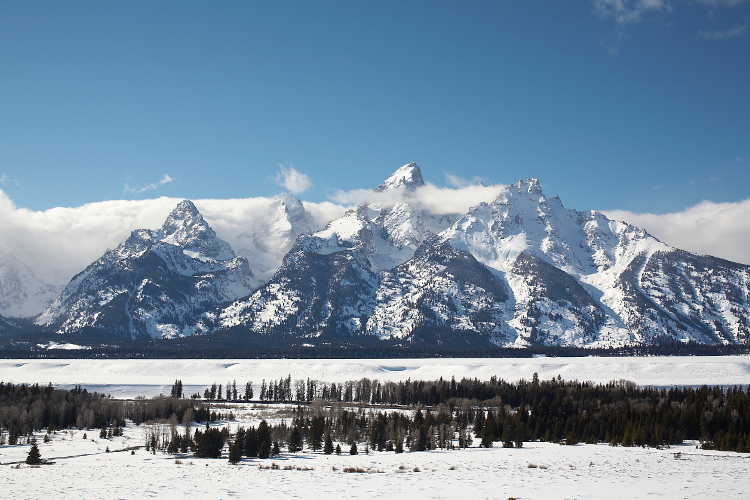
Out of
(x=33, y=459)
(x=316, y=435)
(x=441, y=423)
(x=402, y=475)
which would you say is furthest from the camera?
(x=441, y=423)

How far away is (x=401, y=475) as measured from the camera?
7081 centimetres

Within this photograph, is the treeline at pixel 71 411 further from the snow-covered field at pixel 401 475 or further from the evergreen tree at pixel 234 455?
the evergreen tree at pixel 234 455

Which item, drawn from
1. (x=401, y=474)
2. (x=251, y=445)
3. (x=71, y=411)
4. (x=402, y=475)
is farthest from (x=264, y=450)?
(x=71, y=411)

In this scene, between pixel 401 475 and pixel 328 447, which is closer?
pixel 401 475

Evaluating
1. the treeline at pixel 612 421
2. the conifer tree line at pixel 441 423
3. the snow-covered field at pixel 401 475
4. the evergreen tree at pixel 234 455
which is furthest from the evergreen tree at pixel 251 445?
the treeline at pixel 612 421

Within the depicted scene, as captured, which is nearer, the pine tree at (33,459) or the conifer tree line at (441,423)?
the pine tree at (33,459)

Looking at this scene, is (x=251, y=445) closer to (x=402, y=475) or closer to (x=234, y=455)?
(x=234, y=455)

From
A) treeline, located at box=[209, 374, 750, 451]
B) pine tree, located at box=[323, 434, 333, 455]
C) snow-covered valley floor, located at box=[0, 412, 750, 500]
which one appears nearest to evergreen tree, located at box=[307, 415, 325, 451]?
pine tree, located at box=[323, 434, 333, 455]

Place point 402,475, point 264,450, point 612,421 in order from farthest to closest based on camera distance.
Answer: point 612,421
point 264,450
point 402,475

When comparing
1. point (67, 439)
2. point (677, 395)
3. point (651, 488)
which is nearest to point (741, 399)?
point (677, 395)

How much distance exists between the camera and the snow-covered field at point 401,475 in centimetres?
5869

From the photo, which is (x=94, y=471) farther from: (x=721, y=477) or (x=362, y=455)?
(x=721, y=477)

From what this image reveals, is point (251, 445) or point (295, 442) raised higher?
point (251, 445)

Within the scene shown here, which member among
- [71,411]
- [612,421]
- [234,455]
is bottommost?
[71,411]
